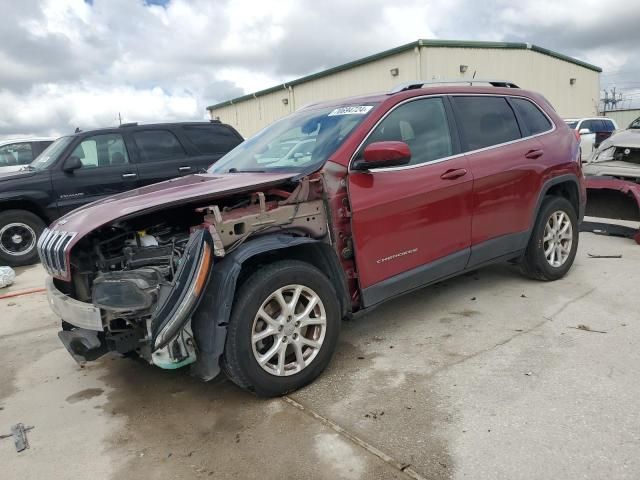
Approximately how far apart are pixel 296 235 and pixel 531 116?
281 centimetres

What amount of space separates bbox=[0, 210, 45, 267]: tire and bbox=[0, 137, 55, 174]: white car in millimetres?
3406

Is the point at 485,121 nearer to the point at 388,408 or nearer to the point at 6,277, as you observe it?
the point at 388,408

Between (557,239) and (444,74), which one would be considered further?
(444,74)

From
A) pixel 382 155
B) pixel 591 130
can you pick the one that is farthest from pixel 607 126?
A: pixel 382 155

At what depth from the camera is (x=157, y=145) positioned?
8039mm

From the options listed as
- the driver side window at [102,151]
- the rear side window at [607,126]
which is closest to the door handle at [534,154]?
the driver side window at [102,151]

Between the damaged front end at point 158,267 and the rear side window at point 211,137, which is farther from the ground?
the rear side window at point 211,137

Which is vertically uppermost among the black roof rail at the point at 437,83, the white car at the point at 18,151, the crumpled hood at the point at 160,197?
the white car at the point at 18,151

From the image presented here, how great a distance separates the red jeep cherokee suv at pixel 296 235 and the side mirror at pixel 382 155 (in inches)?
0.4

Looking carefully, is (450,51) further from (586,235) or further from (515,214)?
(515,214)

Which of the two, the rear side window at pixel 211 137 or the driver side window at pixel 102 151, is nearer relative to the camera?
the driver side window at pixel 102 151

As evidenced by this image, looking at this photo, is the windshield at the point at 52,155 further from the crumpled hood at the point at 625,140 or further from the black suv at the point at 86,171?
the crumpled hood at the point at 625,140

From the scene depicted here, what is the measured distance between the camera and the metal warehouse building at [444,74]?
1886cm

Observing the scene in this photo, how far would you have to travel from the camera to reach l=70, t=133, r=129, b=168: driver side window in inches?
300
